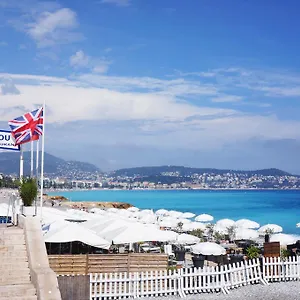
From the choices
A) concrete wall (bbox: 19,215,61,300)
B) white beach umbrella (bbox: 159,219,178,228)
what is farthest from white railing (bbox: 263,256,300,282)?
white beach umbrella (bbox: 159,219,178,228)

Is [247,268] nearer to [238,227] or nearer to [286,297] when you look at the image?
[286,297]

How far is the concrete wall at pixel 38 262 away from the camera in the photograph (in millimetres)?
12438

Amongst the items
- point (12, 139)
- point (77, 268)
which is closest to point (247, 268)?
point (77, 268)

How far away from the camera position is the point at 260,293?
50.6ft

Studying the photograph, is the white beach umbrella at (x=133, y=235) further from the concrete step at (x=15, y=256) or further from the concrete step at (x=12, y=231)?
the concrete step at (x=15, y=256)

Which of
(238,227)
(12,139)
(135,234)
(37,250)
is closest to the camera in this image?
(37,250)

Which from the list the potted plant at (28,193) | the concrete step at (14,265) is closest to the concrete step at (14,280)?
the concrete step at (14,265)

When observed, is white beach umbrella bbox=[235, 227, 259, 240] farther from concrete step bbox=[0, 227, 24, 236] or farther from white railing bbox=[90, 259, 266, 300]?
concrete step bbox=[0, 227, 24, 236]

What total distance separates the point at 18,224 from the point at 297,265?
31.2 ft

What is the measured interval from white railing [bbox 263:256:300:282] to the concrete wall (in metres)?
7.22

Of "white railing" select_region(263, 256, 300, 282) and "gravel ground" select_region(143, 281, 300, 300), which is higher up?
"white railing" select_region(263, 256, 300, 282)

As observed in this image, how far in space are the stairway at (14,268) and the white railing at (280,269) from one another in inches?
302

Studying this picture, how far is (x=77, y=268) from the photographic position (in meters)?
15.1

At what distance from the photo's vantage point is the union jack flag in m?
19.6
